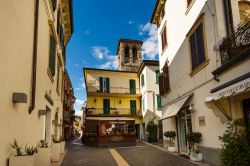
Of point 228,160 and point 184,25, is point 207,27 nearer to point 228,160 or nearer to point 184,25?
point 184,25

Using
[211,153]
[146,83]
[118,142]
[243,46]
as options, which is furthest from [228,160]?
[146,83]

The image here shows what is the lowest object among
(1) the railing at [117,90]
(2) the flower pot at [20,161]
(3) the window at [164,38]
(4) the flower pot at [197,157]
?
(4) the flower pot at [197,157]

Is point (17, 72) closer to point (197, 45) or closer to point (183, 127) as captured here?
point (197, 45)

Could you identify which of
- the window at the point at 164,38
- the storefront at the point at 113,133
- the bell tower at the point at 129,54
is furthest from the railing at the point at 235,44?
the bell tower at the point at 129,54

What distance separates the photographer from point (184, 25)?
12383 millimetres

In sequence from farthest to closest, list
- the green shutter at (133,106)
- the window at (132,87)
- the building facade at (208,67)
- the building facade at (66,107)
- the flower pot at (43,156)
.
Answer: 1. the window at (132,87)
2. the green shutter at (133,106)
3. the building facade at (66,107)
4. the building facade at (208,67)
5. the flower pot at (43,156)

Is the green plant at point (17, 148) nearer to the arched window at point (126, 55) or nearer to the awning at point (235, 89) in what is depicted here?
the awning at point (235, 89)

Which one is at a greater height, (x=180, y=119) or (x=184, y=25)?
(x=184, y=25)

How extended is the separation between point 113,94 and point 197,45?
22793 millimetres

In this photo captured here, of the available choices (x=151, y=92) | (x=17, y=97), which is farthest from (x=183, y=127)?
(x=151, y=92)

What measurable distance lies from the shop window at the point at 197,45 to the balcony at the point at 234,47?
54.3 inches

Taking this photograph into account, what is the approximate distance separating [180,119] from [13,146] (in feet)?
34.6

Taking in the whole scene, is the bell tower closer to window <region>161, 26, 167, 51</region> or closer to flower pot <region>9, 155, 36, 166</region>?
window <region>161, 26, 167, 51</region>

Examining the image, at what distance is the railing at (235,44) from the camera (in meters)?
7.18
